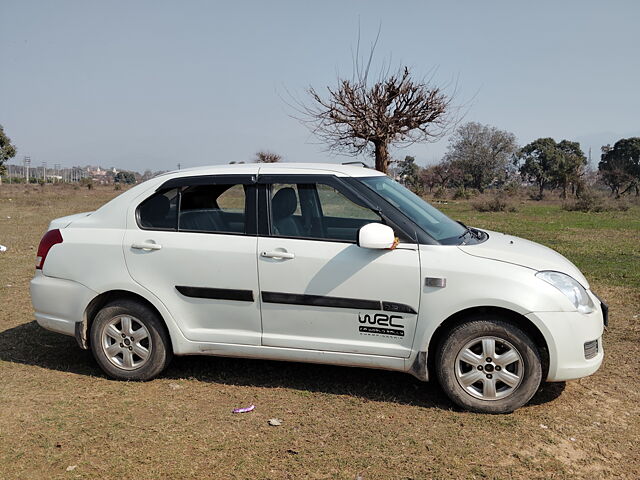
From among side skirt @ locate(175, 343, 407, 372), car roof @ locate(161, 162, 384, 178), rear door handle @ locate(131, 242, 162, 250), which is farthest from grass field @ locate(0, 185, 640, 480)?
car roof @ locate(161, 162, 384, 178)

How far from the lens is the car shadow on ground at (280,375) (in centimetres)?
464

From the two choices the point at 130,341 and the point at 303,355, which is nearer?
the point at 303,355

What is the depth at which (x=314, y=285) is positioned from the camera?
4.39m

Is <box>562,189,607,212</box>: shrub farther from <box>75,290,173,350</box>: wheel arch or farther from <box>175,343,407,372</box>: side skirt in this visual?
<box>75,290,173,350</box>: wheel arch

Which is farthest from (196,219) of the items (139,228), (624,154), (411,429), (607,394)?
(624,154)

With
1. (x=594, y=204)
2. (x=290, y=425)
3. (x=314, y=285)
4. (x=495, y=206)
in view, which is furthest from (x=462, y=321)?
(x=594, y=204)

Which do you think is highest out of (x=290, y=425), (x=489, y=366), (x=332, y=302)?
(x=332, y=302)

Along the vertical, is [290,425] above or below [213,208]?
below

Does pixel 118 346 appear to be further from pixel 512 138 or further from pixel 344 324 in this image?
pixel 512 138

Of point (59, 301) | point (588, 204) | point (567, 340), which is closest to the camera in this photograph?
point (567, 340)

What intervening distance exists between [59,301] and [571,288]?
4.08 m

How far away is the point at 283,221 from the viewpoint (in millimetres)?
4633

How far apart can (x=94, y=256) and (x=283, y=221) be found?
161cm

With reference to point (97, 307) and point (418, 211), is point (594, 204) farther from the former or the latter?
point (97, 307)
